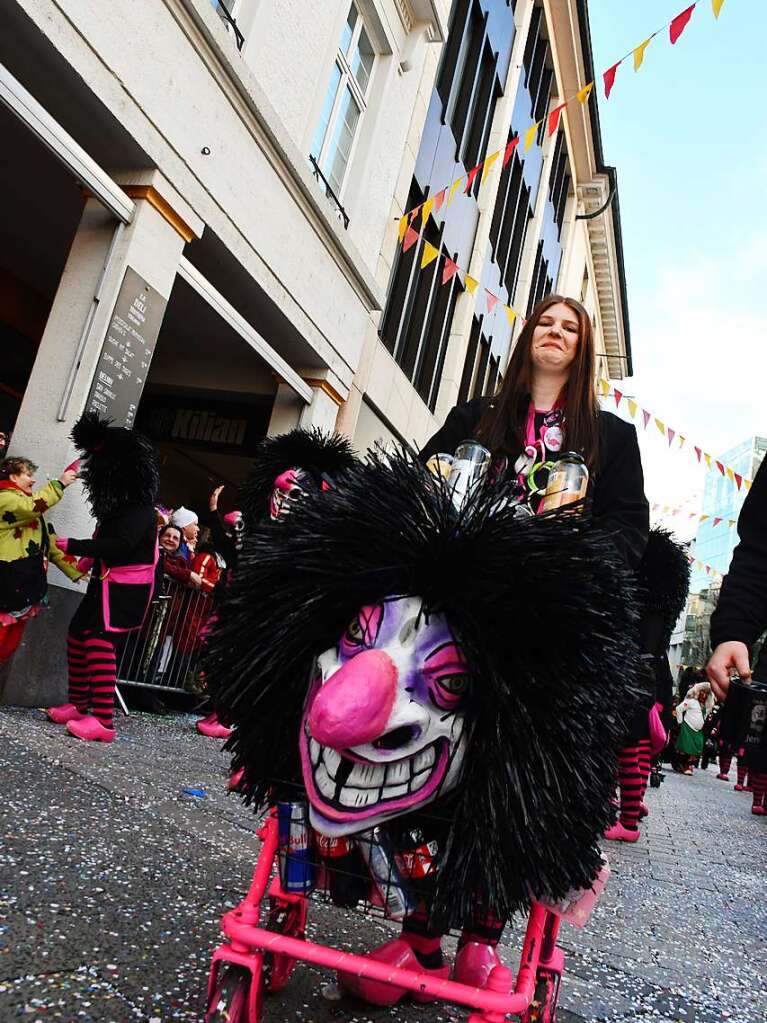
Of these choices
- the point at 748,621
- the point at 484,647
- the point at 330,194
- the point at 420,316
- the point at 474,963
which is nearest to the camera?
the point at 484,647

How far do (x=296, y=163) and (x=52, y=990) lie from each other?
7630 mm

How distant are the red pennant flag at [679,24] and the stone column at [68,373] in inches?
170

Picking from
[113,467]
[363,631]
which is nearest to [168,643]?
[113,467]

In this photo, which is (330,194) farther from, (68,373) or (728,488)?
(728,488)

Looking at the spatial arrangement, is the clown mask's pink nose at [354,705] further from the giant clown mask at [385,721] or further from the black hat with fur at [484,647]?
the black hat with fur at [484,647]

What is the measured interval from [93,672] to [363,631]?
11.8 feet

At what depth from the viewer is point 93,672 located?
4.62 meters

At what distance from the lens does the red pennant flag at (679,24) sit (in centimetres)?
668

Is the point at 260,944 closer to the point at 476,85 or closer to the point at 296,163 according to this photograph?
the point at 296,163

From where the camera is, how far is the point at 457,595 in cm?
146

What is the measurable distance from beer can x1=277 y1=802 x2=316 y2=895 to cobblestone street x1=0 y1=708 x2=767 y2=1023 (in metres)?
0.31

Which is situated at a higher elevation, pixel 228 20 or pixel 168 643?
pixel 228 20

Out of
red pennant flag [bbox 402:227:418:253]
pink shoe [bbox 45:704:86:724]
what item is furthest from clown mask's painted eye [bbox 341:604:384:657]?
red pennant flag [bbox 402:227:418:253]

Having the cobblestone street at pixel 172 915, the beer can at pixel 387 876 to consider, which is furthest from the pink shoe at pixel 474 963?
the beer can at pixel 387 876
